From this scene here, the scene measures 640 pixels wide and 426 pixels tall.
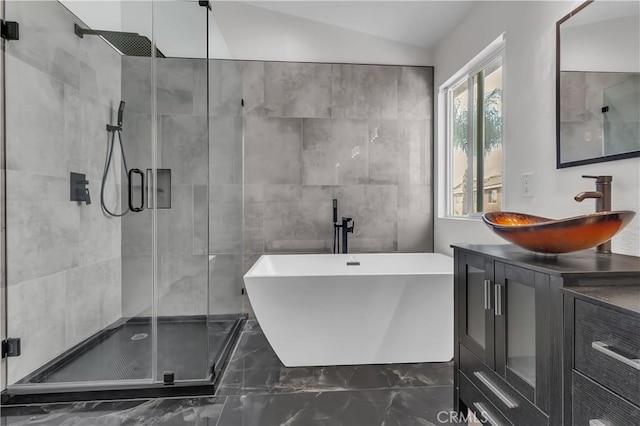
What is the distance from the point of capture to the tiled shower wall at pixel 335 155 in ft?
10.2

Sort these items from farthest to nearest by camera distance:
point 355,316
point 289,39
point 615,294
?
point 289,39, point 355,316, point 615,294

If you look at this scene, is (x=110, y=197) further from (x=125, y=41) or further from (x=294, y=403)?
(x=294, y=403)

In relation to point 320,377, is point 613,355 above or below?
above

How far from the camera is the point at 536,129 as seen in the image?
6.08 ft

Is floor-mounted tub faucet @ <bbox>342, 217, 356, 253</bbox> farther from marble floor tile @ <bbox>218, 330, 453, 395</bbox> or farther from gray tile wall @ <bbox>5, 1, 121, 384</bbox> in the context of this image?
gray tile wall @ <bbox>5, 1, 121, 384</bbox>

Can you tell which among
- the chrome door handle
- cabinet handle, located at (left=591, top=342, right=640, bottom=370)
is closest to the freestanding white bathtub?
the chrome door handle

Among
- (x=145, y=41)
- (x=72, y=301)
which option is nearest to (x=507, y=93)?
(x=145, y=41)

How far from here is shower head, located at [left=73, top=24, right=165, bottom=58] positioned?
2.03 m

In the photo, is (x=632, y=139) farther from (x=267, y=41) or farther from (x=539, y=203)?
(x=267, y=41)

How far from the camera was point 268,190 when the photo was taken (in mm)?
3125

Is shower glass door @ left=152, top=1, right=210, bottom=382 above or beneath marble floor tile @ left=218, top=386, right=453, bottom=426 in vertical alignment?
above

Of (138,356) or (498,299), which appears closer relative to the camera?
(498,299)

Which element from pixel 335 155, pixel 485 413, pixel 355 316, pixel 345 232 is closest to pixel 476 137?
pixel 335 155

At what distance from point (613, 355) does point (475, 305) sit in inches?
26.6
